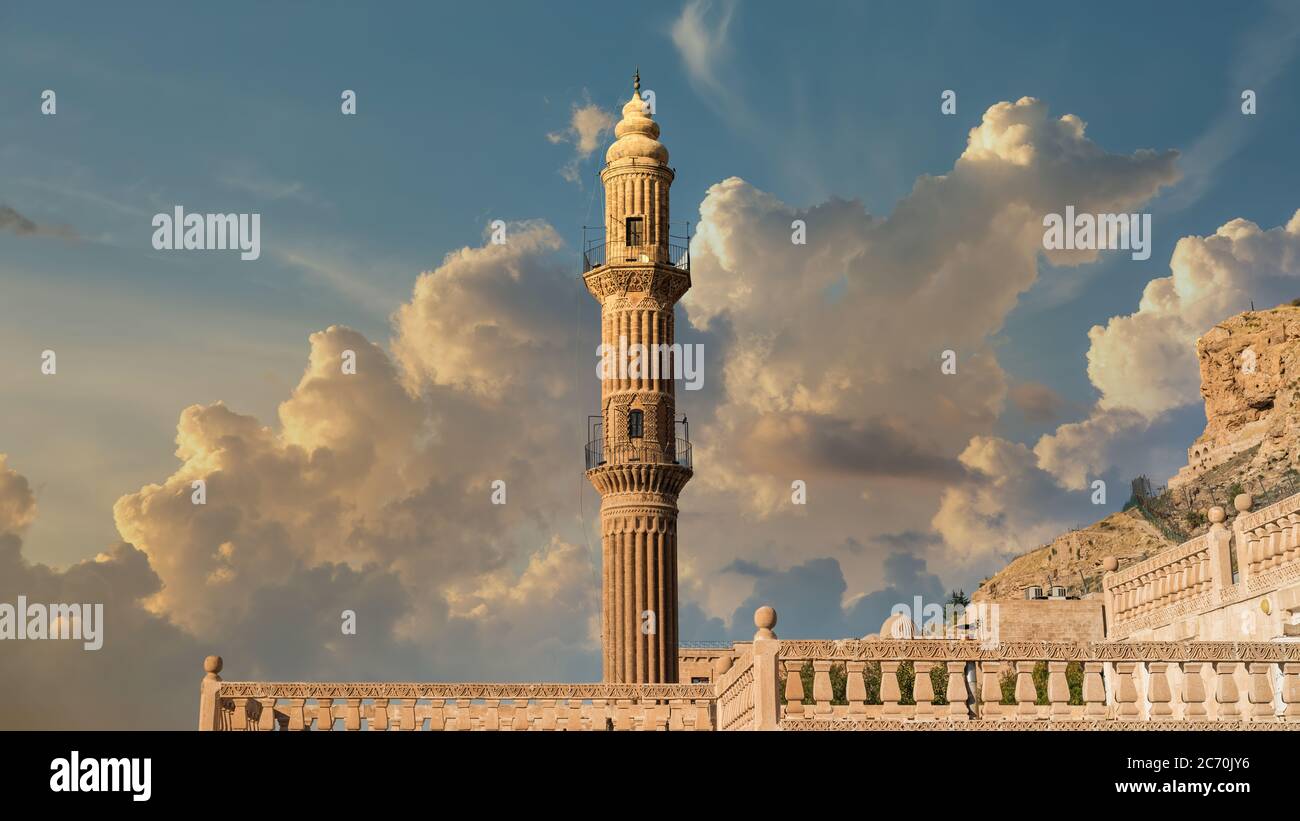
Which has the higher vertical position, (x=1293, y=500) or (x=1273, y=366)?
(x=1273, y=366)

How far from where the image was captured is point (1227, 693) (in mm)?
17031

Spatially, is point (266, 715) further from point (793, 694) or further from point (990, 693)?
point (990, 693)

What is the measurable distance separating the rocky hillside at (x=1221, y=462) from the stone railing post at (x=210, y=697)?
182 feet

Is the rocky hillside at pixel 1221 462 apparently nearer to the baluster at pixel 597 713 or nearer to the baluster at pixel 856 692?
the baluster at pixel 597 713

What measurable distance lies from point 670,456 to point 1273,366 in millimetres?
80375

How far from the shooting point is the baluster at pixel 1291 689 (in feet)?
55.7

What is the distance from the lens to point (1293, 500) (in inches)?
821

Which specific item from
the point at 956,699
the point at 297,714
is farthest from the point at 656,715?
the point at 956,699

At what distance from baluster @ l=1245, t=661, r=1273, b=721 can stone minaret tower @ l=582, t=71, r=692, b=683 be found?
33.1 metres

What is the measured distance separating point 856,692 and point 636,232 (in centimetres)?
3620
